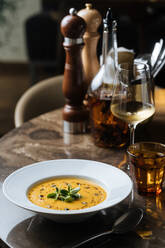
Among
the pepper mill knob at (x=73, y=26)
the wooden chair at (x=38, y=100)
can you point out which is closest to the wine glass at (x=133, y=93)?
the pepper mill knob at (x=73, y=26)

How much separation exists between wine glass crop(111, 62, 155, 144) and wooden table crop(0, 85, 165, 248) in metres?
0.14

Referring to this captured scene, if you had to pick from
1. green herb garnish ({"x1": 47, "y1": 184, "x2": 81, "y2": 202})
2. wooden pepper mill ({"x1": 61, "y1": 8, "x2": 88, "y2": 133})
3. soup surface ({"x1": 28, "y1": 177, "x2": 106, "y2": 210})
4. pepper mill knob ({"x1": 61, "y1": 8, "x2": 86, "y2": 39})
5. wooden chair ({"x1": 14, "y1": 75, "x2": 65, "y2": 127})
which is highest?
pepper mill knob ({"x1": 61, "y1": 8, "x2": 86, "y2": 39})

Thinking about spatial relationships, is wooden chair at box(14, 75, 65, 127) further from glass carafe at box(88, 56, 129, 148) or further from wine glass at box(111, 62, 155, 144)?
wine glass at box(111, 62, 155, 144)

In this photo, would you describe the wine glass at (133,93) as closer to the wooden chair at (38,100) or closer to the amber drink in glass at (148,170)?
the amber drink in glass at (148,170)

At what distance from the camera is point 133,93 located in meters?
0.96

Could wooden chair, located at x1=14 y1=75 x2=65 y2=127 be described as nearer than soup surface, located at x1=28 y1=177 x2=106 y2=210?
No

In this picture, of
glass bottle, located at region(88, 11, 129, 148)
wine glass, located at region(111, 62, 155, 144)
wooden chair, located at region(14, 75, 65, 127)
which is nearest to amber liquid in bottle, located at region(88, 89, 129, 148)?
glass bottle, located at region(88, 11, 129, 148)

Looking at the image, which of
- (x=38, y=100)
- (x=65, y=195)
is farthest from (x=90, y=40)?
(x=65, y=195)

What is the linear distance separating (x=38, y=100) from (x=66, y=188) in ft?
2.72

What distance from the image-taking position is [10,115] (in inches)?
144

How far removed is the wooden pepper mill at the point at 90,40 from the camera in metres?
1.20

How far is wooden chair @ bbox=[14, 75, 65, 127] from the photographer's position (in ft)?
5.11

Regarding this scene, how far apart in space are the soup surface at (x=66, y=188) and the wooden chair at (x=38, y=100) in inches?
27.0

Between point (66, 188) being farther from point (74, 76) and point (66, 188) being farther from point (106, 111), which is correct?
point (74, 76)
